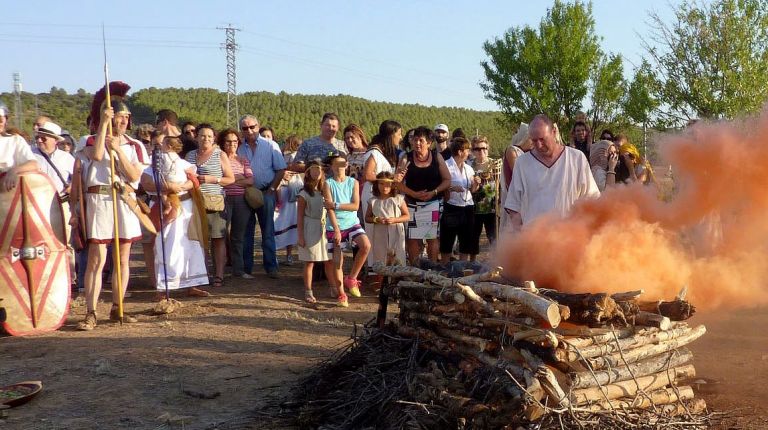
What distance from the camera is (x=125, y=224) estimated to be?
8.14m

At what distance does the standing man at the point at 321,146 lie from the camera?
10.2m

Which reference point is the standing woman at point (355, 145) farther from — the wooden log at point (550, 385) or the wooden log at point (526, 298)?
the wooden log at point (550, 385)

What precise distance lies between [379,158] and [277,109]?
78.1 meters

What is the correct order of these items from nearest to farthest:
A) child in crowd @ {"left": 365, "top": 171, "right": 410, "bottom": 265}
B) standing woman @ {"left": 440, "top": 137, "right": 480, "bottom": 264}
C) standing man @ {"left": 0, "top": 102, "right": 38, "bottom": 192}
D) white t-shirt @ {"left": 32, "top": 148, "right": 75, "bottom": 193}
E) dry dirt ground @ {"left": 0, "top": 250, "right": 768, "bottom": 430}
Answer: dry dirt ground @ {"left": 0, "top": 250, "right": 768, "bottom": 430} < standing man @ {"left": 0, "top": 102, "right": 38, "bottom": 192} < child in crowd @ {"left": 365, "top": 171, "right": 410, "bottom": 265} < white t-shirt @ {"left": 32, "top": 148, "right": 75, "bottom": 193} < standing woman @ {"left": 440, "top": 137, "right": 480, "bottom": 264}

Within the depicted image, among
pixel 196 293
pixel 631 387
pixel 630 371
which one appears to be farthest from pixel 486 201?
pixel 630 371

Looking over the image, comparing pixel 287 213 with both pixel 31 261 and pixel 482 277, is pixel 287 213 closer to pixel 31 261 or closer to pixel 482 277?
pixel 31 261

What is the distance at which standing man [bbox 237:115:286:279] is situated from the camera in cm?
1113

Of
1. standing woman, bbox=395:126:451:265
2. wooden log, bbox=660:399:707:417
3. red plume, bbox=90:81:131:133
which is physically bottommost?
wooden log, bbox=660:399:707:417

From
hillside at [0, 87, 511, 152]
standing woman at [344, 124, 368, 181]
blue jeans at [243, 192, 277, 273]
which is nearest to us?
blue jeans at [243, 192, 277, 273]

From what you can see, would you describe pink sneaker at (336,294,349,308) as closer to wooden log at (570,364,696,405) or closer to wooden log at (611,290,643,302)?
wooden log at (570,364,696,405)

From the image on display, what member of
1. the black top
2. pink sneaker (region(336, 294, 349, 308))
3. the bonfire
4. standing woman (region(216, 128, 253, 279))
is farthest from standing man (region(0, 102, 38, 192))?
the black top

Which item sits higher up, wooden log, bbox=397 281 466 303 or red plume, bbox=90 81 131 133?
red plume, bbox=90 81 131 133

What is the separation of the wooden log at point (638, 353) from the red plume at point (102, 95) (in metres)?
6.32

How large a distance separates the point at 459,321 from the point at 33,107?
269ft
